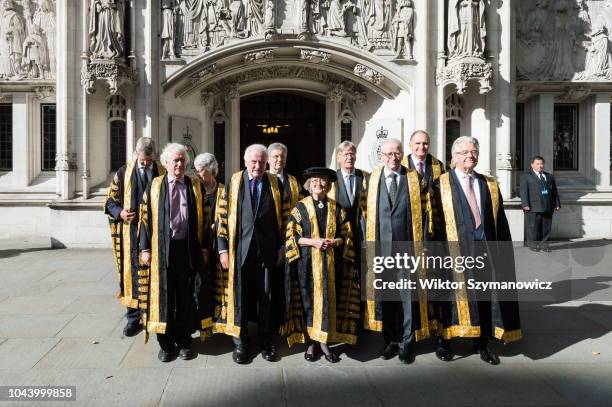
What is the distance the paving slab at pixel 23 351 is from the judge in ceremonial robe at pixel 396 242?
9.54ft

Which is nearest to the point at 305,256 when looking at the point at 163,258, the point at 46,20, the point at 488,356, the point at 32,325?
the point at 163,258

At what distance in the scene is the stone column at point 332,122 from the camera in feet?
40.1

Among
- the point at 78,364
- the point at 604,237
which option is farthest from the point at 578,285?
the point at 78,364

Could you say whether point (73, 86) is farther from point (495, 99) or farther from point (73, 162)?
point (495, 99)

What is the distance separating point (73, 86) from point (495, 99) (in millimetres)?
9073

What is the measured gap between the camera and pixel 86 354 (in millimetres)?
4320

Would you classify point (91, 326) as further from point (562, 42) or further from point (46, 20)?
point (562, 42)

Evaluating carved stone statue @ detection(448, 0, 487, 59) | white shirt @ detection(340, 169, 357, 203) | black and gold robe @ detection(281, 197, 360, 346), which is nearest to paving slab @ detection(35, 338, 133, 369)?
black and gold robe @ detection(281, 197, 360, 346)

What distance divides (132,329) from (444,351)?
3036mm

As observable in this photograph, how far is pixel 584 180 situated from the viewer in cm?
1209

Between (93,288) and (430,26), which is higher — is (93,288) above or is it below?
below

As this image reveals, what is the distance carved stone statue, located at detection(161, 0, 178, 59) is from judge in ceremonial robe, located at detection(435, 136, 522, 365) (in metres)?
8.05

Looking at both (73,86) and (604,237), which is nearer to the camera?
(73,86)

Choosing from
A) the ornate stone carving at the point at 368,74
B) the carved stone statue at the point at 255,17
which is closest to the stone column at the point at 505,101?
the ornate stone carving at the point at 368,74
